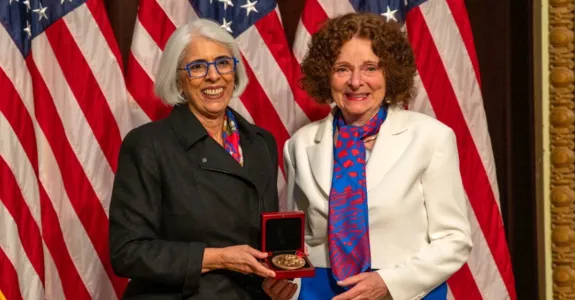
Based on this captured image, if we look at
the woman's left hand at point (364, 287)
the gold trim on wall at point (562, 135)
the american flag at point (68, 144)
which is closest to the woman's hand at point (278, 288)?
the woman's left hand at point (364, 287)

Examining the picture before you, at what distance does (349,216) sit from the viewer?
2117 mm

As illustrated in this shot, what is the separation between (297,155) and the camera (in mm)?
2316

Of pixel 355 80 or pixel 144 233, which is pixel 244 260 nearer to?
pixel 144 233

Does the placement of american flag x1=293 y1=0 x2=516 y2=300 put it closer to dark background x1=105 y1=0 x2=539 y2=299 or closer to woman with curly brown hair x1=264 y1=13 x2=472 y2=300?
dark background x1=105 y1=0 x2=539 y2=299

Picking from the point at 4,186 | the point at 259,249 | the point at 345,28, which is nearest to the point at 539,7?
the point at 345,28

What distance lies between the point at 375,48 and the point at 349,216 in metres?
0.49

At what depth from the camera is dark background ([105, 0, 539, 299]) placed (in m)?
2.91

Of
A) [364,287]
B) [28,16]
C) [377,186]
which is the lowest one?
[364,287]

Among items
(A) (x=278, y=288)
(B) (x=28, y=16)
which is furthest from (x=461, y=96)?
(B) (x=28, y=16)

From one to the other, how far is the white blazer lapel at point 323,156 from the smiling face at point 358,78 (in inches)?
4.3

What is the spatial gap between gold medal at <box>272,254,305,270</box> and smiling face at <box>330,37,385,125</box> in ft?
1.66

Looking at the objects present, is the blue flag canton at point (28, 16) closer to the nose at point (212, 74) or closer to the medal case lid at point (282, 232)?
the nose at point (212, 74)

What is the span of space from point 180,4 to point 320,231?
97 cm

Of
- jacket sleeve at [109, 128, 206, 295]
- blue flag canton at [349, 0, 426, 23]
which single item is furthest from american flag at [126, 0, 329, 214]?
jacket sleeve at [109, 128, 206, 295]
